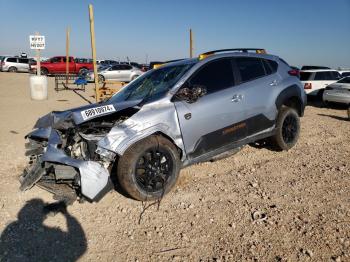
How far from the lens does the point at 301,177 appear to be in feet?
15.5

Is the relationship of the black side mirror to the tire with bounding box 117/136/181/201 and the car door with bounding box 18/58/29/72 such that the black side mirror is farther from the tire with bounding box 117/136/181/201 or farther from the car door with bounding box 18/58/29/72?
the car door with bounding box 18/58/29/72

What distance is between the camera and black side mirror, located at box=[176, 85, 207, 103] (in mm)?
4176

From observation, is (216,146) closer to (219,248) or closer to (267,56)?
(219,248)

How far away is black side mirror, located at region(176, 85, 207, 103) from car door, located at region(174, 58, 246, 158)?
6cm

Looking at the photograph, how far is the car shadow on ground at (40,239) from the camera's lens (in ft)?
9.95

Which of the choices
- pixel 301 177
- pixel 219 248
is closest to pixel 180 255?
pixel 219 248

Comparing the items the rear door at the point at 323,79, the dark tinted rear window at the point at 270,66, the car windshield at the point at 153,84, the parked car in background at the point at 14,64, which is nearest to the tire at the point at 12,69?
the parked car in background at the point at 14,64

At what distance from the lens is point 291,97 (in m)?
5.70

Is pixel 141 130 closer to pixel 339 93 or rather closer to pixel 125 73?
pixel 339 93

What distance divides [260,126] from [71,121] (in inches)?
109

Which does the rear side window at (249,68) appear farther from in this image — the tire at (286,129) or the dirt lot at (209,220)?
the dirt lot at (209,220)

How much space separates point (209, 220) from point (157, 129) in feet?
3.95

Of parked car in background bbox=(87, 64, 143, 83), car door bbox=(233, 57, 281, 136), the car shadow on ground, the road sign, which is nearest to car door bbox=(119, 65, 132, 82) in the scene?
parked car in background bbox=(87, 64, 143, 83)

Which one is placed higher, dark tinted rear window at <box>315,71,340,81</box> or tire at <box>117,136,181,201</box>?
dark tinted rear window at <box>315,71,340,81</box>
